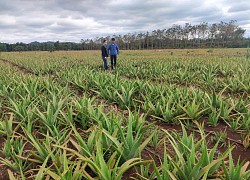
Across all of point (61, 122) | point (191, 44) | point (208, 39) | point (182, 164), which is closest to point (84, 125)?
point (61, 122)

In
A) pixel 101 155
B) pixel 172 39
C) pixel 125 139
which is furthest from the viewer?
pixel 172 39

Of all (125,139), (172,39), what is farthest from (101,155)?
→ (172,39)

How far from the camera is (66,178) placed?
1651mm

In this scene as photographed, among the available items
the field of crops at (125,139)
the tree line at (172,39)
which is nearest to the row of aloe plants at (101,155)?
the field of crops at (125,139)

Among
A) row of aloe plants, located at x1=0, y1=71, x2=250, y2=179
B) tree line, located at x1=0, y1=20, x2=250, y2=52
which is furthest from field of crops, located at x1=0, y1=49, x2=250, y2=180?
tree line, located at x1=0, y1=20, x2=250, y2=52

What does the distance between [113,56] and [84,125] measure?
9333 millimetres

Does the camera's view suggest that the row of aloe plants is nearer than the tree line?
Yes

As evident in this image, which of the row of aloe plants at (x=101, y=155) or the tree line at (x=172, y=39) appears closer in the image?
the row of aloe plants at (x=101, y=155)

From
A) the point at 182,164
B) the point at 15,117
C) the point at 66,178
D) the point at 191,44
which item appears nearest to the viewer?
the point at 66,178

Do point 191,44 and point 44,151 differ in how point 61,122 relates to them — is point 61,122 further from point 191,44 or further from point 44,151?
point 191,44

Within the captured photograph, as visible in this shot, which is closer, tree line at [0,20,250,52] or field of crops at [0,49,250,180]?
A: field of crops at [0,49,250,180]

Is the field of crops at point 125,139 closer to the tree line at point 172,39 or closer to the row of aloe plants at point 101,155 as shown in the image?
the row of aloe plants at point 101,155

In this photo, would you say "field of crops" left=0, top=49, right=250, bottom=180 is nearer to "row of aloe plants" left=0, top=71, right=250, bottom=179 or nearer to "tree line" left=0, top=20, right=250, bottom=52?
"row of aloe plants" left=0, top=71, right=250, bottom=179

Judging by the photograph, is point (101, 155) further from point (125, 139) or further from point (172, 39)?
point (172, 39)
